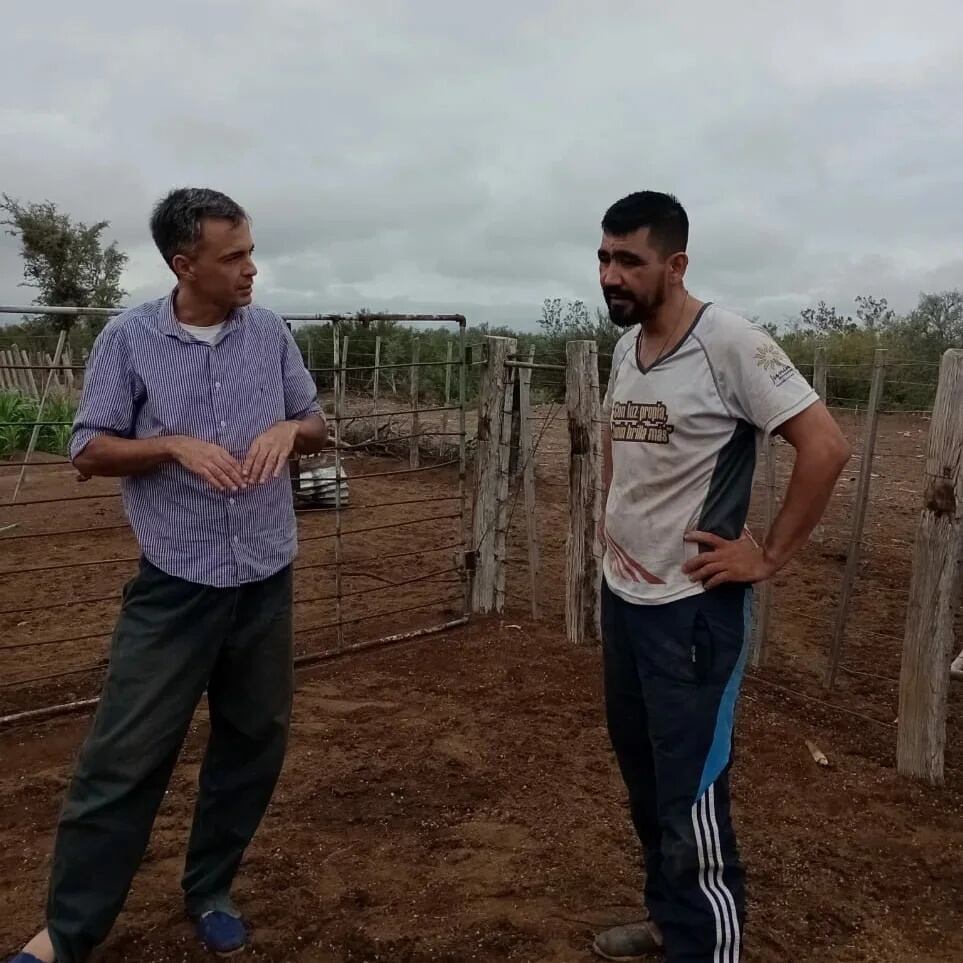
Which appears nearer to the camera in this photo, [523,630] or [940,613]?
[940,613]

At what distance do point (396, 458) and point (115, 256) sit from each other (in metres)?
18.4

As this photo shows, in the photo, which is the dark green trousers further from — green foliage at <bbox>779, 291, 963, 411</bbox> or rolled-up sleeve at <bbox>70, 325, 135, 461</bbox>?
green foliage at <bbox>779, 291, 963, 411</bbox>

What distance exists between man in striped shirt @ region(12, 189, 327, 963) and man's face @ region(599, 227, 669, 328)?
2.96ft

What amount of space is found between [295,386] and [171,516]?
506 millimetres

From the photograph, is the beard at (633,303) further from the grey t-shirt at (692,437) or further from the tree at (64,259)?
the tree at (64,259)

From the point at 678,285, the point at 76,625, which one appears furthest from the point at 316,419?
the point at 76,625

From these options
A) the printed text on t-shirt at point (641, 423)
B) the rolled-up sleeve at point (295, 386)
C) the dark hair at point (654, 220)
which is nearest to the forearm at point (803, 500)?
the printed text on t-shirt at point (641, 423)

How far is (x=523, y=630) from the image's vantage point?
545 centimetres

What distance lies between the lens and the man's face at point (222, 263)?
2195 mm

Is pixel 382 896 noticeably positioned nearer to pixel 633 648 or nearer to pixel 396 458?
pixel 633 648

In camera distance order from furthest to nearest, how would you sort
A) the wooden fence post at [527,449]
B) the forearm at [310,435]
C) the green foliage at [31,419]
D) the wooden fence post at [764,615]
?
the green foliage at [31,419] < the wooden fence post at [527,449] < the wooden fence post at [764,615] < the forearm at [310,435]

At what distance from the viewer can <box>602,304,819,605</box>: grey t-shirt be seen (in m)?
1.98

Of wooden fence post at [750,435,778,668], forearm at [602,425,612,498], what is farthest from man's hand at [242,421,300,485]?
wooden fence post at [750,435,778,668]

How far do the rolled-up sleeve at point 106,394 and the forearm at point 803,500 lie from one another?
5.28 ft
